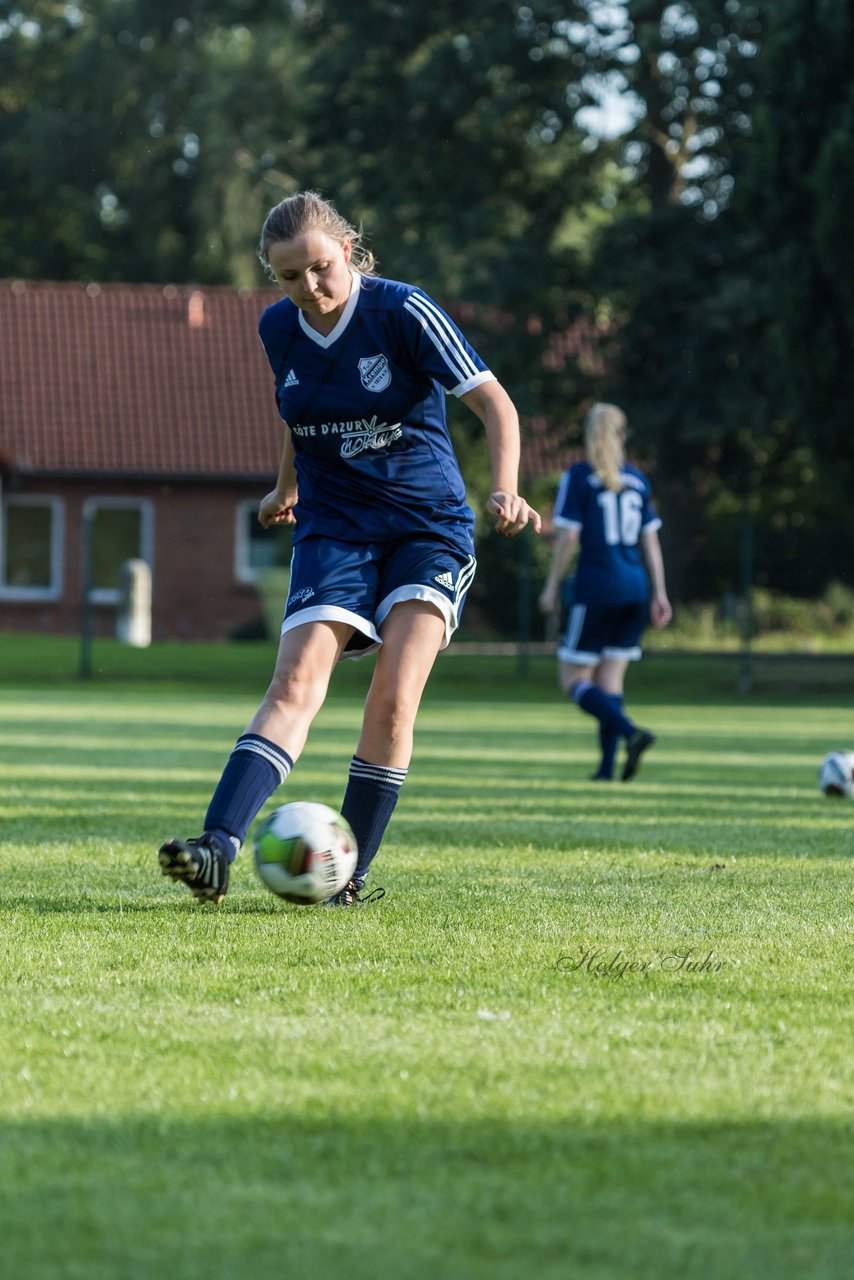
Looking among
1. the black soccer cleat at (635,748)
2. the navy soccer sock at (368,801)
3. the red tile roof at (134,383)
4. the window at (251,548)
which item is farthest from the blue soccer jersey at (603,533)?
the window at (251,548)

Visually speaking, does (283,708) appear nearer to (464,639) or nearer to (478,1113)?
(478,1113)

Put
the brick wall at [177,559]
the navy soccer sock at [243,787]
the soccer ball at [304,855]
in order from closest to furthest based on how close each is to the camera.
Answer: the navy soccer sock at [243,787]
the soccer ball at [304,855]
the brick wall at [177,559]

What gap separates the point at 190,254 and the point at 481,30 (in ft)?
72.1

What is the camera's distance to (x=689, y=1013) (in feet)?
12.6

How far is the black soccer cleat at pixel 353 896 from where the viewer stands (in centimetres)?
544

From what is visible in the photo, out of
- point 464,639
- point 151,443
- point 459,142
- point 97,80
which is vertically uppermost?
point 97,80

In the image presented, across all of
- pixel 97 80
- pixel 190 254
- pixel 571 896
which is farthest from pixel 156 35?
pixel 571 896

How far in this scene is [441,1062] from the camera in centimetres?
336

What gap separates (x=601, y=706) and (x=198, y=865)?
19.9ft

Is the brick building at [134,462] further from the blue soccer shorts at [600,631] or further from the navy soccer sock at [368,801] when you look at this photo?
the navy soccer sock at [368,801]

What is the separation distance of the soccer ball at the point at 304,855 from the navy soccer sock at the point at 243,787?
9cm

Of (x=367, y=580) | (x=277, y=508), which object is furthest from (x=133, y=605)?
(x=367, y=580)

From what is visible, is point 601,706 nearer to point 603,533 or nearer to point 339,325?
point 603,533

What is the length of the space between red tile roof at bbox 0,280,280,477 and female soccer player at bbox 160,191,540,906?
32.6m
